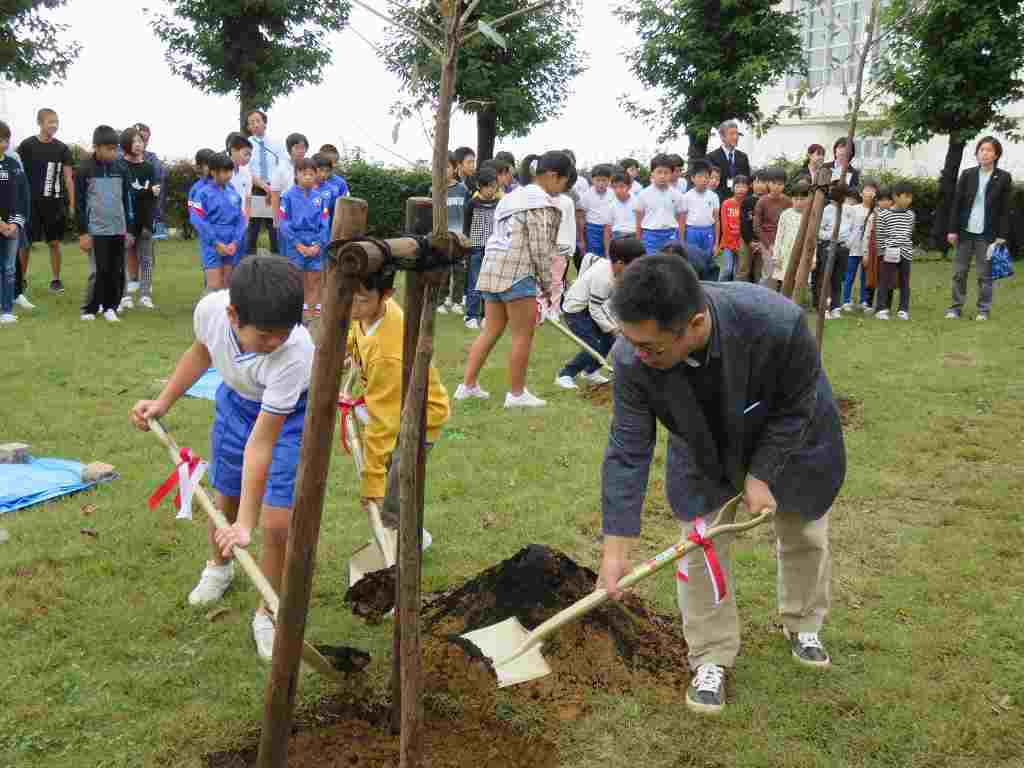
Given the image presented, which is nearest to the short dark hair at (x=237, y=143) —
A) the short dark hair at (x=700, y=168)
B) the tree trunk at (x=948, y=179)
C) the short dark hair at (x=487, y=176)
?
the short dark hair at (x=487, y=176)

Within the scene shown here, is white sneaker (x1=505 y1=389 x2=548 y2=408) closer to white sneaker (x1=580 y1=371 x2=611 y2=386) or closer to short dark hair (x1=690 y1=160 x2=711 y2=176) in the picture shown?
white sneaker (x1=580 y1=371 x2=611 y2=386)

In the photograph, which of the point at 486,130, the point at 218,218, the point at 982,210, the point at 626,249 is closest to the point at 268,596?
the point at 626,249

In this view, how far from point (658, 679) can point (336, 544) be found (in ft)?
5.66

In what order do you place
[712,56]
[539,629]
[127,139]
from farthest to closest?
[712,56] < [127,139] < [539,629]

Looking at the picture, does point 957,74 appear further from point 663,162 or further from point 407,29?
point 407,29

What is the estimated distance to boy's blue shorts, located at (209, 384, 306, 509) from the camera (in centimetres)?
331

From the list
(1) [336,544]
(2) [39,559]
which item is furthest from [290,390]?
(2) [39,559]

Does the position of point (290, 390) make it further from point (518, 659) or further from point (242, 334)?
point (518, 659)

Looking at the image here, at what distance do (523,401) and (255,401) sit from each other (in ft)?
12.3

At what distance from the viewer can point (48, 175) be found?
1048cm

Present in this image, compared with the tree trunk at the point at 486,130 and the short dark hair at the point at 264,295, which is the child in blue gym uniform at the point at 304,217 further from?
the tree trunk at the point at 486,130

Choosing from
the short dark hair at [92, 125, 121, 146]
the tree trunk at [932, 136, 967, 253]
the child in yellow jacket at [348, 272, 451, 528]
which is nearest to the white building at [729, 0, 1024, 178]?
the tree trunk at [932, 136, 967, 253]

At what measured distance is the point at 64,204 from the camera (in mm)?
10820

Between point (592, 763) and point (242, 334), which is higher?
point (242, 334)
